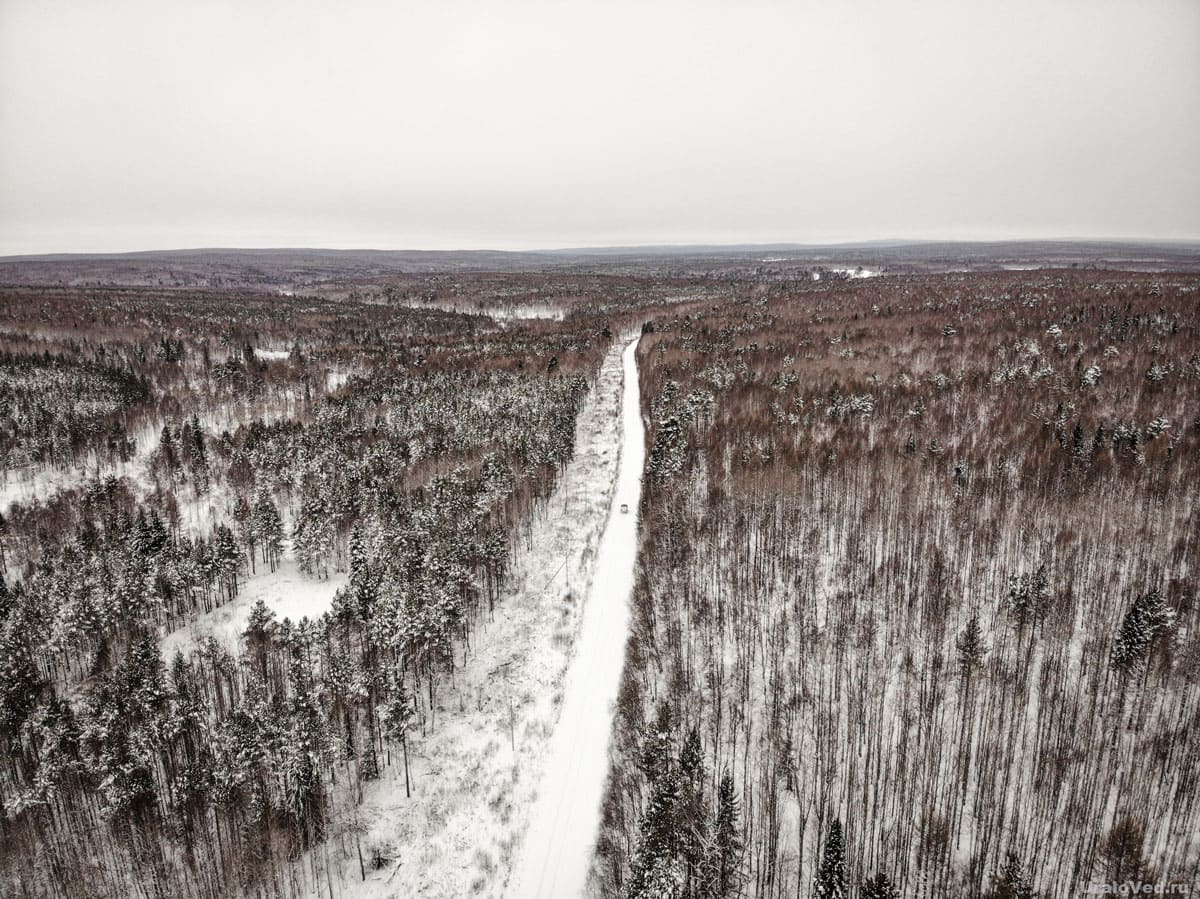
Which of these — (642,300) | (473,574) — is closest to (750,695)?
(473,574)

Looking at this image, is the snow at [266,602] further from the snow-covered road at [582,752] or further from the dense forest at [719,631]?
the snow-covered road at [582,752]

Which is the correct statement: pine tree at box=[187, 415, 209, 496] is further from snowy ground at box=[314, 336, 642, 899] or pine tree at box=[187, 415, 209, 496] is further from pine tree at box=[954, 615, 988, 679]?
pine tree at box=[954, 615, 988, 679]

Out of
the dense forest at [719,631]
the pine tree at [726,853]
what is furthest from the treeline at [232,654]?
the pine tree at [726,853]

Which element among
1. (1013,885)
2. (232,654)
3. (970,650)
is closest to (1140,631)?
(970,650)

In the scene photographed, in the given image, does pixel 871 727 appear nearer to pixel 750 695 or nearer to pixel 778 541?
pixel 750 695

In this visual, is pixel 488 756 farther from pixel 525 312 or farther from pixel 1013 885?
pixel 525 312
